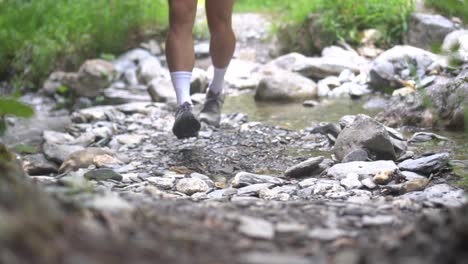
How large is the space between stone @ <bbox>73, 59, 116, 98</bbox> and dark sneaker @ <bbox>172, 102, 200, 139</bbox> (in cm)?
304

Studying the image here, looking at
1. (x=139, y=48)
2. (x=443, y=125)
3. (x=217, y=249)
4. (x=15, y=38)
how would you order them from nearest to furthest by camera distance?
(x=217, y=249), (x=443, y=125), (x=15, y=38), (x=139, y=48)

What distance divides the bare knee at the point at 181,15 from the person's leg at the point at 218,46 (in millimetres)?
366

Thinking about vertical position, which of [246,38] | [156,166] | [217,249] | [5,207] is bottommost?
[246,38]

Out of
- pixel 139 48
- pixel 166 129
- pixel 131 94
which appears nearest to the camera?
pixel 166 129

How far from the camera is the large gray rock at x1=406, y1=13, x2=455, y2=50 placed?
568cm

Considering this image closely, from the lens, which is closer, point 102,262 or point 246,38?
point 102,262

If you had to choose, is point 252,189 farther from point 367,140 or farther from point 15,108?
point 15,108

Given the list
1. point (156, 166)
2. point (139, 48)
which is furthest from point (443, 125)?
point (139, 48)

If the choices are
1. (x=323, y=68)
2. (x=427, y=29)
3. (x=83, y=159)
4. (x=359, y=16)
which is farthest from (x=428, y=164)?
(x=359, y=16)

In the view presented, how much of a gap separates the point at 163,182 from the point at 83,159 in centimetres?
68

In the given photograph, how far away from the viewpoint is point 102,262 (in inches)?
37.0

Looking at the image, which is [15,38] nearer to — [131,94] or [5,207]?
[131,94]

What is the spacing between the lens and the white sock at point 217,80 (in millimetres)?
3828

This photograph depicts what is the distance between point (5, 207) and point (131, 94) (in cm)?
495
